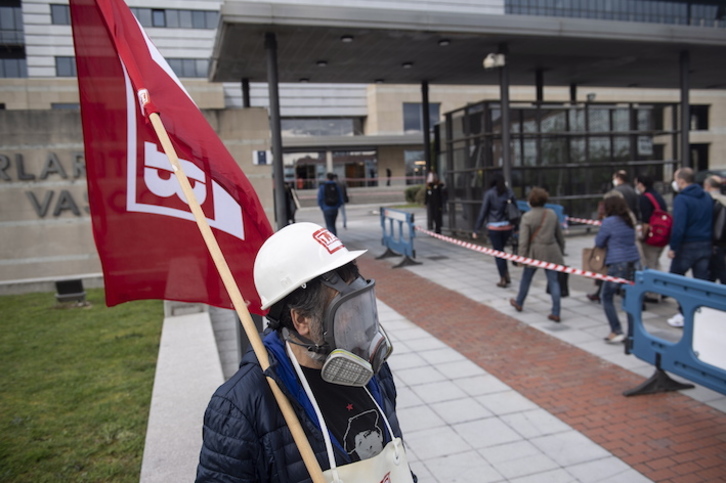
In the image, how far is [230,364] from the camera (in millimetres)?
6492

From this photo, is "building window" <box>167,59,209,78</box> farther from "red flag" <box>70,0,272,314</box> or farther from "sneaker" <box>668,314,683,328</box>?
"red flag" <box>70,0,272,314</box>

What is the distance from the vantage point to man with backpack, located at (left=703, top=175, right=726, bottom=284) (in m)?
6.87

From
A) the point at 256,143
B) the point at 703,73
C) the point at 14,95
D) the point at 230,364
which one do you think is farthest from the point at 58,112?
the point at 14,95

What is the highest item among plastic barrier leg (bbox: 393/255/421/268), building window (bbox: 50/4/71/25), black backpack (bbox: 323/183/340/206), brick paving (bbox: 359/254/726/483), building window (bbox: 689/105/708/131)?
building window (bbox: 50/4/71/25)

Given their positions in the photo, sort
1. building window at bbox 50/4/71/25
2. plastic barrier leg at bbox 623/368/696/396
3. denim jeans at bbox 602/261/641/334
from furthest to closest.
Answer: building window at bbox 50/4/71/25 → denim jeans at bbox 602/261/641/334 → plastic barrier leg at bbox 623/368/696/396

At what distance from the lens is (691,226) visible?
6.80 m

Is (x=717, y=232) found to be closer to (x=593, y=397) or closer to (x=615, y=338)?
(x=615, y=338)

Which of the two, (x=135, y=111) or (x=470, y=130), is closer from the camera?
(x=135, y=111)

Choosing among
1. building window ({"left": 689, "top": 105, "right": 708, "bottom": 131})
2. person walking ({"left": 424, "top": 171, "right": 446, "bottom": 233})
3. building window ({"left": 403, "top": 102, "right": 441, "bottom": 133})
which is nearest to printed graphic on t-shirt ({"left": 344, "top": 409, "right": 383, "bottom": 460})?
person walking ({"left": 424, "top": 171, "right": 446, "bottom": 233})

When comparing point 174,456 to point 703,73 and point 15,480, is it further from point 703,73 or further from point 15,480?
point 703,73

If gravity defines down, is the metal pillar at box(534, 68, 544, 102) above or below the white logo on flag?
above

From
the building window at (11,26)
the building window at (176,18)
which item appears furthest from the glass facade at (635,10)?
the building window at (11,26)

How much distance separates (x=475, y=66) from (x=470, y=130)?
2.34 metres

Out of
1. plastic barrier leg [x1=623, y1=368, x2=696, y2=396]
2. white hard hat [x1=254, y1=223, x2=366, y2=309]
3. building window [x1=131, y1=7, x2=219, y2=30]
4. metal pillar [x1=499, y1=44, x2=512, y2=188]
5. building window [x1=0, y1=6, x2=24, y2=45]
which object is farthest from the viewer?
building window [x1=0, y1=6, x2=24, y2=45]
